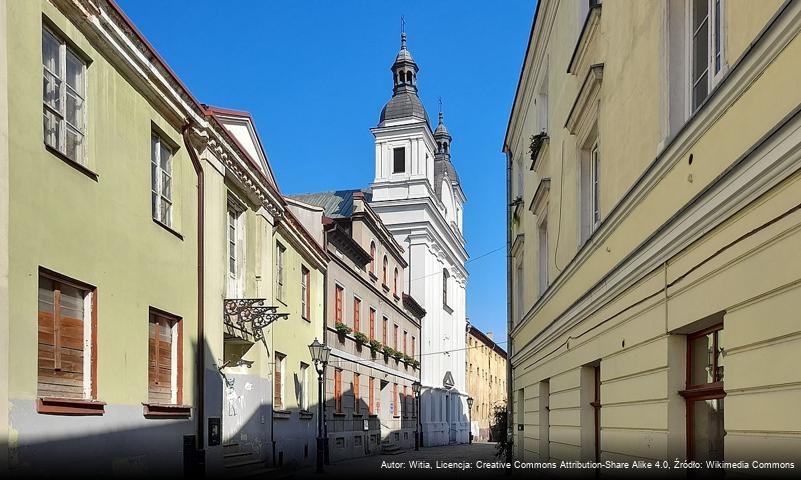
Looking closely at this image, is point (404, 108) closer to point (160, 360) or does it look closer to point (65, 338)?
point (160, 360)

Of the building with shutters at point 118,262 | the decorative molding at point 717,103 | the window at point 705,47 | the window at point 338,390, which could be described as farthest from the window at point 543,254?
the window at point 338,390

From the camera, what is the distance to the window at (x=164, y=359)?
40.1ft

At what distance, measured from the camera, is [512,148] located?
23266mm

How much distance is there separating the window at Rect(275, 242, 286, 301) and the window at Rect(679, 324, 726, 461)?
14376 mm

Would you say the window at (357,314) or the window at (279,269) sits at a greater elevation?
the window at (279,269)

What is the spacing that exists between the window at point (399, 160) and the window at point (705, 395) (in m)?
51.6

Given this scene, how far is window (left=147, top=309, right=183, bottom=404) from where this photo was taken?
12.2 metres

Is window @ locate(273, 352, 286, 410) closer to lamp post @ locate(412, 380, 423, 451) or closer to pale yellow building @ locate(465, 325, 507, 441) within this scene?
lamp post @ locate(412, 380, 423, 451)

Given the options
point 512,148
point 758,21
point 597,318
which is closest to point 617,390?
point 597,318

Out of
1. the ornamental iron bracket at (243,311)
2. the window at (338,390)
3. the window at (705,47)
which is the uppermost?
the window at (705,47)

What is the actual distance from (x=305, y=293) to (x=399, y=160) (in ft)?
115

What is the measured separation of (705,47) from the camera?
21.9 feet

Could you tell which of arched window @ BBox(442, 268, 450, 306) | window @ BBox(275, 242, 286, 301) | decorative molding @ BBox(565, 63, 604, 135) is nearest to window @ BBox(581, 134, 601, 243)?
decorative molding @ BBox(565, 63, 604, 135)

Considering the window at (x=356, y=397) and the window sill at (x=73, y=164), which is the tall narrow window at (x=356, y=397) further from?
the window sill at (x=73, y=164)
